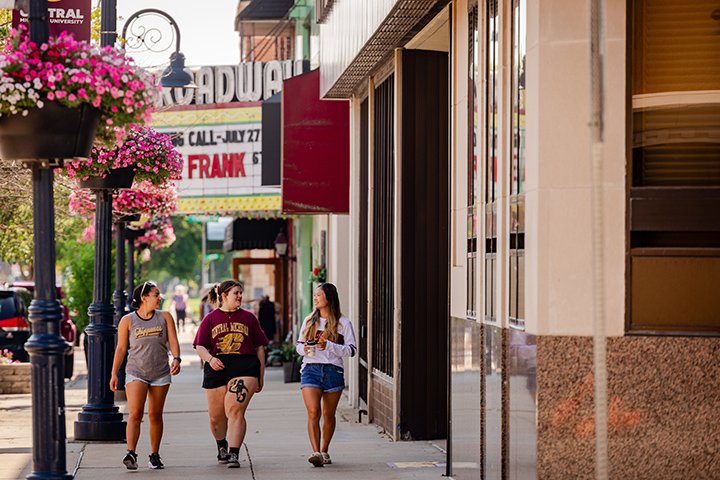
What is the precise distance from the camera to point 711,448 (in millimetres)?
7961

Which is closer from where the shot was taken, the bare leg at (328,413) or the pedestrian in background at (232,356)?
the pedestrian in background at (232,356)

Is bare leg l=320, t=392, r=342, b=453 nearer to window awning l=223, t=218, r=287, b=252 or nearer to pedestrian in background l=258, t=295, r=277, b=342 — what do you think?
pedestrian in background l=258, t=295, r=277, b=342

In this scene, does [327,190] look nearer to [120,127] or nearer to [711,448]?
[120,127]

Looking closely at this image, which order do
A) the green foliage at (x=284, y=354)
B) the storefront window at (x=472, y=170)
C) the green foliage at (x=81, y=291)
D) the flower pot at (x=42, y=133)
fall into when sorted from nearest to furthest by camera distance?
the flower pot at (x=42, y=133) < the storefront window at (x=472, y=170) < the green foliage at (x=284, y=354) < the green foliage at (x=81, y=291)

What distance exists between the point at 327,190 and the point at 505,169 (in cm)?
1061

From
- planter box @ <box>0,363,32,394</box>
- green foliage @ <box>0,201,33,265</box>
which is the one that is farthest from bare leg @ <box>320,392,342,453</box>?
planter box @ <box>0,363,32,394</box>

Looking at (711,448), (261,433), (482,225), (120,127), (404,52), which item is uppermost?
(404,52)

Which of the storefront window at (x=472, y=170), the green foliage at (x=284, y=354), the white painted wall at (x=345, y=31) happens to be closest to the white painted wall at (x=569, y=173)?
the storefront window at (x=472, y=170)

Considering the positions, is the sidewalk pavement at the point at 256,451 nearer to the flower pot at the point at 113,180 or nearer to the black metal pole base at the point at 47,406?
the flower pot at the point at 113,180

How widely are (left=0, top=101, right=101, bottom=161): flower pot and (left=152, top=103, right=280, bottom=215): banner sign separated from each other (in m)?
21.0

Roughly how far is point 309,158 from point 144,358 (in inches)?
307

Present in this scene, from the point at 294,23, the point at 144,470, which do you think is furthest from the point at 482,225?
the point at 294,23

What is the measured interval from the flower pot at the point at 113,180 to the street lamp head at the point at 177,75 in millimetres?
4929

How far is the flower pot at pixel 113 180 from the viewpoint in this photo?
15.4 m
